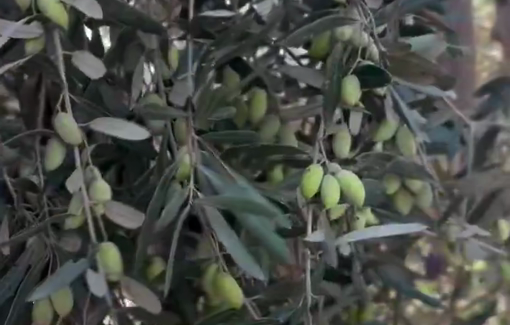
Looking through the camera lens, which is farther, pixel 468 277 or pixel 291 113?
pixel 468 277

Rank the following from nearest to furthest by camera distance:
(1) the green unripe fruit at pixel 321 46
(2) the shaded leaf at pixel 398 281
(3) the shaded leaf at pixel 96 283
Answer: (3) the shaded leaf at pixel 96 283 → (1) the green unripe fruit at pixel 321 46 → (2) the shaded leaf at pixel 398 281

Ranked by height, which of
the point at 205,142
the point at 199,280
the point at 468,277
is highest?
the point at 205,142

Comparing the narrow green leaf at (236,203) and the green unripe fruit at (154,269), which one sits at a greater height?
the narrow green leaf at (236,203)

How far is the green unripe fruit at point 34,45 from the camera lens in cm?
51

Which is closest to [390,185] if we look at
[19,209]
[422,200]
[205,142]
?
[422,200]

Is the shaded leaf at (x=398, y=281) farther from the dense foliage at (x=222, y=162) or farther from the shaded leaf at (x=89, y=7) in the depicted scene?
the shaded leaf at (x=89, y=7)

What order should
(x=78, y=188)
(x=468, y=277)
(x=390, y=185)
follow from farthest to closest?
(x=468, y=277) → (x=390, y=185) → (x=78, y=188)

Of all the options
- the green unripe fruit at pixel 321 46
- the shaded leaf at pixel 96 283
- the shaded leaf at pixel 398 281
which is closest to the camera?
the shaded leaf at pixel 96 283

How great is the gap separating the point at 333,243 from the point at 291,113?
14 cm

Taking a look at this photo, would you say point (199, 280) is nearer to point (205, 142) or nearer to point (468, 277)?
point (205, 142)

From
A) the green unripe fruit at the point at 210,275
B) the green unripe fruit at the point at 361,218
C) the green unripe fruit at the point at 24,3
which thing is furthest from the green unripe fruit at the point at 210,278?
the green unripe fruit at the point at 24,3

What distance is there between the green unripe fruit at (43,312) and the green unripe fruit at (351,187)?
0.21m

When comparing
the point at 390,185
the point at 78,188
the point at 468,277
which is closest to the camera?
the point at 78,188

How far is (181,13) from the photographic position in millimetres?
672
